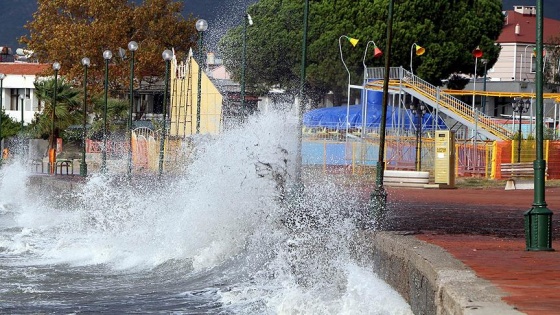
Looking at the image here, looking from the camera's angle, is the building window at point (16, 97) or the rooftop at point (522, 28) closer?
the building window at point (16, 97)

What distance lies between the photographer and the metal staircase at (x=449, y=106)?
175 ft

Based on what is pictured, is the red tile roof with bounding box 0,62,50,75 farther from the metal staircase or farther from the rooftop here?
the metal staircase

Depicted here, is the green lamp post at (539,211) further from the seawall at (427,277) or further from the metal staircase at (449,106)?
the metal staircase at (449,106)

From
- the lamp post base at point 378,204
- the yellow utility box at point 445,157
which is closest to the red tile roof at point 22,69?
the yellow utility box at point 445,157

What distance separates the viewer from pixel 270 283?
16.2m

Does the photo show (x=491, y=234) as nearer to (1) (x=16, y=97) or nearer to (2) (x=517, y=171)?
(2) (x=517, y=171)

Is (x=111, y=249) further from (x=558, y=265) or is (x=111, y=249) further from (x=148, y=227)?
(x=558, y=265)

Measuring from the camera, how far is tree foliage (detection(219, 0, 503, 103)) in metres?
76.4

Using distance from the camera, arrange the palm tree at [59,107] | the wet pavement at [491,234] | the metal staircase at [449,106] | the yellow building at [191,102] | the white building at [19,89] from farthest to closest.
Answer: the white building at [19,89]
the palm tree at [59,107]
the metal staircase at [449,106]
the yellow building at [191,102]
the wet pavement at [491,234]

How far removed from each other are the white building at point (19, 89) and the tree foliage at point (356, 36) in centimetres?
2265

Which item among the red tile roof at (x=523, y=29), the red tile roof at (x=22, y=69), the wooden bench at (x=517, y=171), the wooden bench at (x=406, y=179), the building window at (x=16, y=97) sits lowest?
the wooden bench at (x=406, y=179)

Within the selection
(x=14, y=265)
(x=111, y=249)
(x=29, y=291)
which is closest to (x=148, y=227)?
(x=111, y=249)

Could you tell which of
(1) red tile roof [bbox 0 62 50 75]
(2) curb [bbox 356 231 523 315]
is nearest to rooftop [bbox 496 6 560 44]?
(1) red tile roof [bbox 0 62 50 75]

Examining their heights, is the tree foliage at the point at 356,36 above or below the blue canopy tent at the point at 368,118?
above
